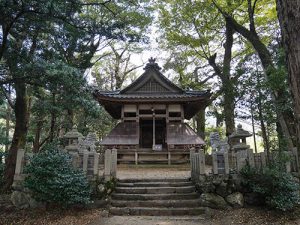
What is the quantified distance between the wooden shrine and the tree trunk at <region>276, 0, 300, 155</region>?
11.7 metres

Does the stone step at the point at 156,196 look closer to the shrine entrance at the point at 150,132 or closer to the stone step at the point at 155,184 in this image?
the stone step at the point at 155,184

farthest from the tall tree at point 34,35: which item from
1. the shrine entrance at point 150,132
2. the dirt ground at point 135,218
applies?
the shrine entrance at point 150,132

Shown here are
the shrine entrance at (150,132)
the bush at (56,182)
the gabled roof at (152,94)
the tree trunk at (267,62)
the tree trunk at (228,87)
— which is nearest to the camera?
the bush at (56,182)

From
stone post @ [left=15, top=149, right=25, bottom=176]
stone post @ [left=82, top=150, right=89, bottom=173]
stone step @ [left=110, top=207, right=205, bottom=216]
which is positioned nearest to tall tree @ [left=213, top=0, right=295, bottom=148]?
stone step @ [left=110, top=207, right=205, bottom=216]

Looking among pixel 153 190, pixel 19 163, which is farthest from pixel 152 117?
pixel 19 163

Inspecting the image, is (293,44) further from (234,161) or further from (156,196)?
(156,196)

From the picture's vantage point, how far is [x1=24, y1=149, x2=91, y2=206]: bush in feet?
24.1

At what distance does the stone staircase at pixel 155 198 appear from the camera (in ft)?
25.5

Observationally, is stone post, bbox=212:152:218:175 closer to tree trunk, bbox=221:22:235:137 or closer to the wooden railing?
the wooden railing

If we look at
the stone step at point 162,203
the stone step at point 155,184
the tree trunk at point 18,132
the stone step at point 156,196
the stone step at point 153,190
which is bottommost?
the stone step at point 162,203

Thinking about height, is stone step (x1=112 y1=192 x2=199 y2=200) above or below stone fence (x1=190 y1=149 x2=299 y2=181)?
below

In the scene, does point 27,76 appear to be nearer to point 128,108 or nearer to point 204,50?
point 128,108

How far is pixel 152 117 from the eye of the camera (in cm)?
1673

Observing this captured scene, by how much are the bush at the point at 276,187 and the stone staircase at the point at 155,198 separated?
1885mm
